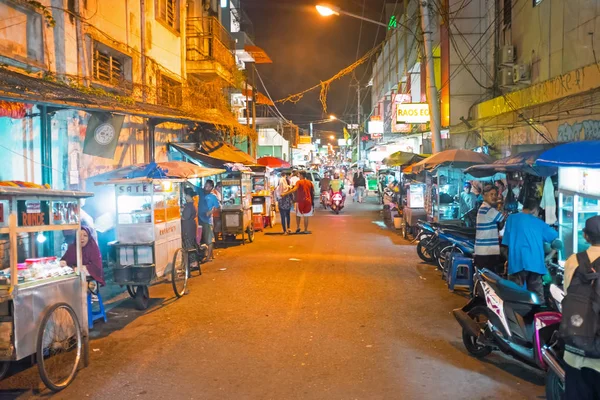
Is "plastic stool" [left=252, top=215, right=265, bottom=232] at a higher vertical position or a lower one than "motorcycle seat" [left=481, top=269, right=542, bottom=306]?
lower

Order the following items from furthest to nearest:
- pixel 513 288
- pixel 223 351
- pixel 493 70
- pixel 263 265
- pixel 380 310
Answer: pixel 493 70, pixel 263 265, pixel 380 310, pixel 223 351, pixel 513 288

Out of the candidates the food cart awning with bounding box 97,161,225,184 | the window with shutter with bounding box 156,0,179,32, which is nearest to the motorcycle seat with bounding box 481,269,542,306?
the food cart awning with bounding box 97,161,225,184

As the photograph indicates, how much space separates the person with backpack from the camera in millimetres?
3598

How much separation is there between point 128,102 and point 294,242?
6.92 m

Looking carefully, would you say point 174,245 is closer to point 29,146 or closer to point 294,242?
point 29,146

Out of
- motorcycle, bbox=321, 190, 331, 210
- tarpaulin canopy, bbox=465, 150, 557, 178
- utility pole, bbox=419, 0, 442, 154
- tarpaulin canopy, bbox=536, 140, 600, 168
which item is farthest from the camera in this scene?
motorcycle, bbox=321, 190, 331, 210

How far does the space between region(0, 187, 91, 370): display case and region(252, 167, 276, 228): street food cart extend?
42.3 feet

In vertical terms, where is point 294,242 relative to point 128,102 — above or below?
below

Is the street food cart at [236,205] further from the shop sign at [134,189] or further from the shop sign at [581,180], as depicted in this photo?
the shop sign at [581,180]

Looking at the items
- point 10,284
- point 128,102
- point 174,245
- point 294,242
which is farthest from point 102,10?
point 10,284

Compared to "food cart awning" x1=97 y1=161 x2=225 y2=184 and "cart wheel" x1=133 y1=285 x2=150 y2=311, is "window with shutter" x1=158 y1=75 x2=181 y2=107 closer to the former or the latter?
"food cart awning" x1=97 y1=161 x2=225 y2=184

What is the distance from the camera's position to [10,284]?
516 cm

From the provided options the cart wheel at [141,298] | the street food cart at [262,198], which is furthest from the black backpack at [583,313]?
the street food cart at [262,198]

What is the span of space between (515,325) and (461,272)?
4.29 meters
